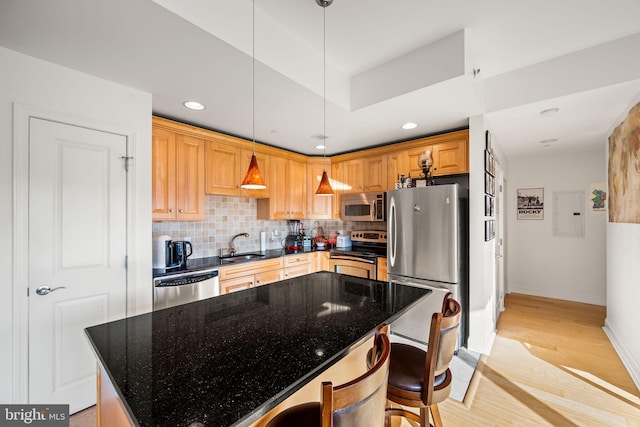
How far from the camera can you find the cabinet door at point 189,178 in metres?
2.81

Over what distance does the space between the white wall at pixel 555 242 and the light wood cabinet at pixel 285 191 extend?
3456 mm

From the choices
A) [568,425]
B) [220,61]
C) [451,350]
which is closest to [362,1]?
[220,61]

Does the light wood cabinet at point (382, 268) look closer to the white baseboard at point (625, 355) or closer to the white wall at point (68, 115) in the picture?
the white baseboard at point (625, 355)

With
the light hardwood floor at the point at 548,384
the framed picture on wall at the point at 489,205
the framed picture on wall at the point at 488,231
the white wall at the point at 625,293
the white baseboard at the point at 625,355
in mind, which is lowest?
the light hardwood floor at the point at 548,384

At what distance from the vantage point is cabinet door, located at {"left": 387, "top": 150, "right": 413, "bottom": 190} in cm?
352

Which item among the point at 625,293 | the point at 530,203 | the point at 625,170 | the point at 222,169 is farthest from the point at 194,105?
the point at 530,203

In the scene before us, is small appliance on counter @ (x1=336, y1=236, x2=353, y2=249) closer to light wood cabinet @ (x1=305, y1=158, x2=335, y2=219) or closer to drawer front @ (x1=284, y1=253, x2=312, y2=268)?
light wood cabinet @ (x1=305, y1=158, x2=335, y2=219)

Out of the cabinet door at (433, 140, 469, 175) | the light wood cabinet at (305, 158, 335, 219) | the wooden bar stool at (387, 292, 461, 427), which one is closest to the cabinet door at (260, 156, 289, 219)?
the light wood cabinet at (305, 158, 335, 219)

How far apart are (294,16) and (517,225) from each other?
4.73m

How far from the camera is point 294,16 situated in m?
1.78

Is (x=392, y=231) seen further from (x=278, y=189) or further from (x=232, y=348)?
(x=232, y=348)

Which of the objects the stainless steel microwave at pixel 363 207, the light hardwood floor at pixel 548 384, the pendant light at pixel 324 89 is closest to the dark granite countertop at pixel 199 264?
the stainless steel microwave at pixel 363 207

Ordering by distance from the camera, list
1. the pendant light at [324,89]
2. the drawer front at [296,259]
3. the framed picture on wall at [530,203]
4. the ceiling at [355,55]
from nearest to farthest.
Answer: the ceiling at [355,55], the pendant light at [324,89], the drawer front at [296,259], the framed picture on wall at [530,203]

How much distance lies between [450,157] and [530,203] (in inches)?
98.2
